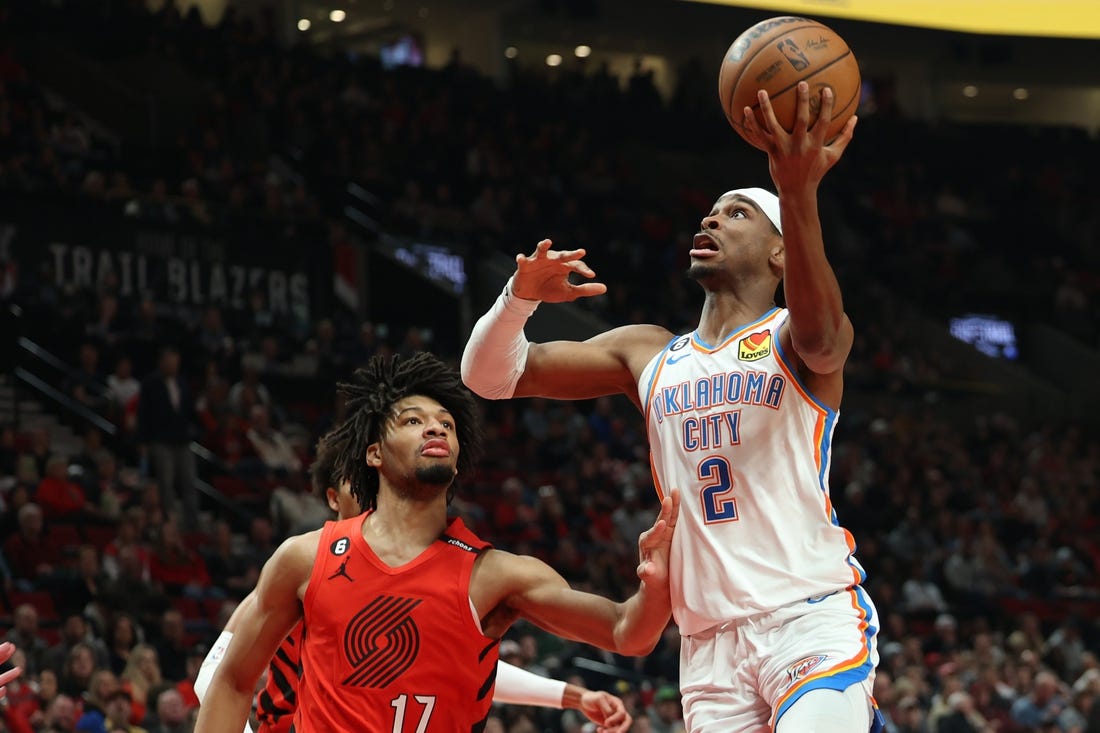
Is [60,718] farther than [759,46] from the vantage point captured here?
Yes

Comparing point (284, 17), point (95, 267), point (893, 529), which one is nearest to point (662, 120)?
point (284, 17)

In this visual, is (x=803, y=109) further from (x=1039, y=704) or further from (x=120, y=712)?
(x=1039, y=704)

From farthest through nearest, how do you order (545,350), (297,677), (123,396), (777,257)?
(123,396)
(297,677)
(545,350)
(777,257)

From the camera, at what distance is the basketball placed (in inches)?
166

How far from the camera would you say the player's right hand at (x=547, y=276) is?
16.1 feet

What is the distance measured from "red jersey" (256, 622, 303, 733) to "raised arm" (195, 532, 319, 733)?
2.04 ft

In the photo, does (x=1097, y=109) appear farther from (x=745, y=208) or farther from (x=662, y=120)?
(x=745, y=208)

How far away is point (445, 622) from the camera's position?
485 cm

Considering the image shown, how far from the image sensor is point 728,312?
493 cm

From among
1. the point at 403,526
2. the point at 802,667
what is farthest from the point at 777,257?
the point at 403,526

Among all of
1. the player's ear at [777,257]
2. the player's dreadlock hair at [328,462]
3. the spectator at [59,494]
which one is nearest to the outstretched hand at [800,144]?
the player's ear at [777,257]

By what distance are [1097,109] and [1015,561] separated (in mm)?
16575

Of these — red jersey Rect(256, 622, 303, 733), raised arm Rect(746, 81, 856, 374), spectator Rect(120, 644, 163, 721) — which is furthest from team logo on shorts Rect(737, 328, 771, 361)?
spectator Rect(120, 644, 163, 721)

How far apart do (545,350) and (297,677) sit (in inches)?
58.5
